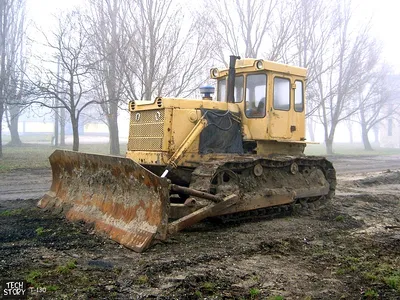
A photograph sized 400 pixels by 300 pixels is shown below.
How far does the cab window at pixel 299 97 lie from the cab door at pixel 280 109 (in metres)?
0.22

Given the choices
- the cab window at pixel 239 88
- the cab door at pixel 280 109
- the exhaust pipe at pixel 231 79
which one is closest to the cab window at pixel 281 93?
the cab door at pixel 280 109

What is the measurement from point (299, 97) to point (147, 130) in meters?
3.59

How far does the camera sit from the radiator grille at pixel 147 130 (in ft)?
27.2

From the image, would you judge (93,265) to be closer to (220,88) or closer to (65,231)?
(65,231)

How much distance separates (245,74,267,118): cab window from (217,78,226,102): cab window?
26.9 inches

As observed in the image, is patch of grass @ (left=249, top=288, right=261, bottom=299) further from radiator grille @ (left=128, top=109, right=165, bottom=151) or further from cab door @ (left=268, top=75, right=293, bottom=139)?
cab door @ (left=268, top=75, right=293, bottom=139)

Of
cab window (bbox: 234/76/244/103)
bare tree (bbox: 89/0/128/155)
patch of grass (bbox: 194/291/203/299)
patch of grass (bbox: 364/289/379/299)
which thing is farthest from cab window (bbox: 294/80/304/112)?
bare tree (bbox: 89/0/128/155)

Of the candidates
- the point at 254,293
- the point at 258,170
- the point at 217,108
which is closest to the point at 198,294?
the point at 254,293

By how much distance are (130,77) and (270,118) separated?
13.0 metres

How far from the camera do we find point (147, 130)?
8578 mm

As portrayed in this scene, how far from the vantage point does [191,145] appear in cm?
836

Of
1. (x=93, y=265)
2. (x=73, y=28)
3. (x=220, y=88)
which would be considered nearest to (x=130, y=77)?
(x=73, y=28)

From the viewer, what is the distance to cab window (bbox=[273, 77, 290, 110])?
931 centimetres

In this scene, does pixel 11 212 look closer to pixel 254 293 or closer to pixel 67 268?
pixel 67 268
